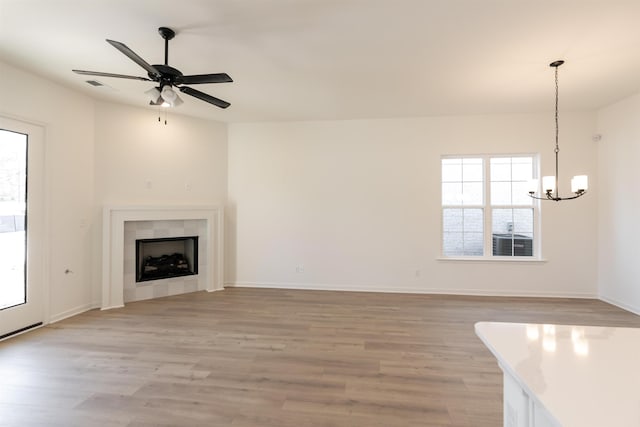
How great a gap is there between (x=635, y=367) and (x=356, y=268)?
4.21 m

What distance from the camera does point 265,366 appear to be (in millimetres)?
2584

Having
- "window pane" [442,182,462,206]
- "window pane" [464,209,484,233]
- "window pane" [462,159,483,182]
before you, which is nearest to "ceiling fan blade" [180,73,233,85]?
"window pane" [442,182,462,206]

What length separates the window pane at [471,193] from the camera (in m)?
4.99

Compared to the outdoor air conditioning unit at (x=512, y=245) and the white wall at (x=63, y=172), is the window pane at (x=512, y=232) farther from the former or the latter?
the white wall at (x=63, y=172)

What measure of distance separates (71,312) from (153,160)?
7.81 ft

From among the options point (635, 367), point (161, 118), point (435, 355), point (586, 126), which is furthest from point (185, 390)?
point (586, 126)

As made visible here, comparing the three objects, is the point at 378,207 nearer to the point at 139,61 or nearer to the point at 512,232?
the point at 512,232

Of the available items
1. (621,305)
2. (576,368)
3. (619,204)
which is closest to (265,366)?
(576,368)

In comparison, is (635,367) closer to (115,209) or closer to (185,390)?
(185,390)

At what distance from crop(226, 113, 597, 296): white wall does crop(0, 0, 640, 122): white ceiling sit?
839 mm

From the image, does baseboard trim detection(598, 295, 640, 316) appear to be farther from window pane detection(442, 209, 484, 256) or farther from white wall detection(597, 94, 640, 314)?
window pane detection(442, 209, 484, 256)

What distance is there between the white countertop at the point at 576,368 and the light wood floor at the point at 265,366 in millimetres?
1139

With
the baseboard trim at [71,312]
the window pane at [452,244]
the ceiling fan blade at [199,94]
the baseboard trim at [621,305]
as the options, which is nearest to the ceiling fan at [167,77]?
the ceiling fan blade at [199,94]

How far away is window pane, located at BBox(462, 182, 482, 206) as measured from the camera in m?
4.99
